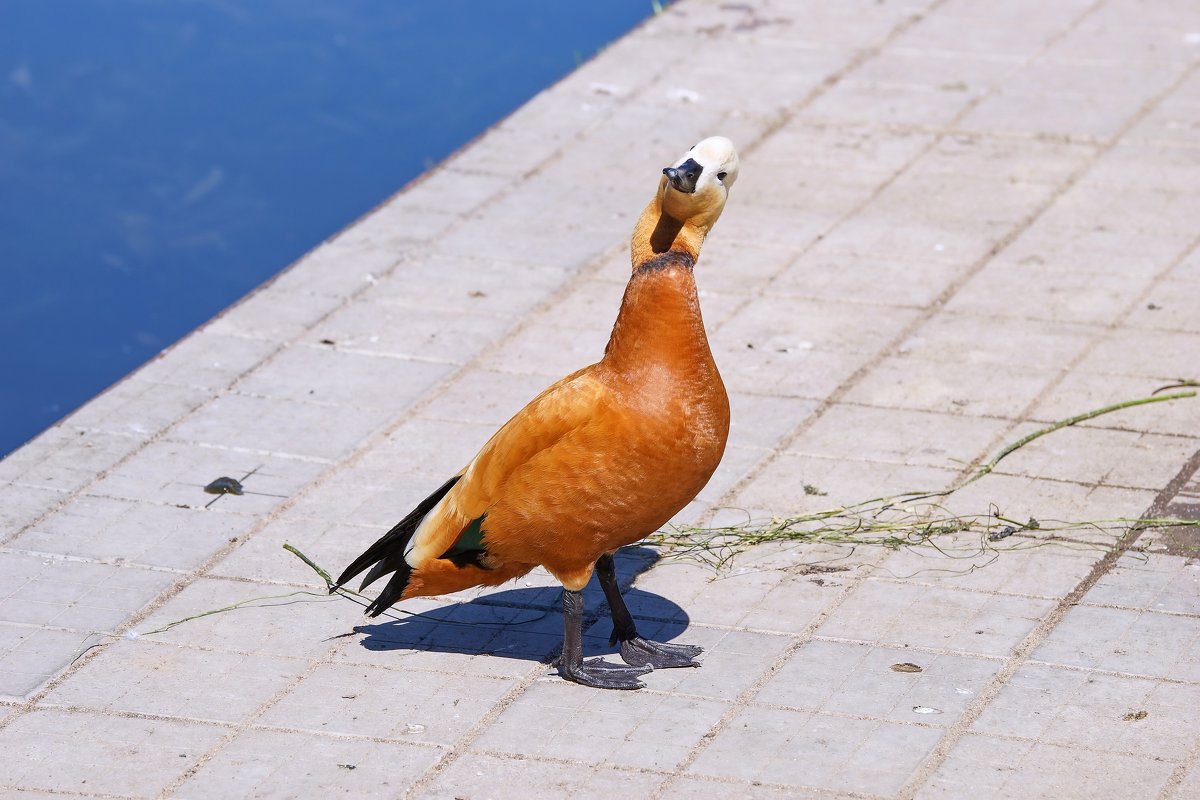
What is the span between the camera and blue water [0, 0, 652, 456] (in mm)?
11750

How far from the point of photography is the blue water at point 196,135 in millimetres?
11750

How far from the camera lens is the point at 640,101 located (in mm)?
11164

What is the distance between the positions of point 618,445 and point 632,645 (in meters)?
0.81

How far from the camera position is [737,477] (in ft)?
22.7

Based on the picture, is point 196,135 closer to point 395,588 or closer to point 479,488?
point 395,588

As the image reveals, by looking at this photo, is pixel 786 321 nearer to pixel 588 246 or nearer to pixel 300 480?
pixel 588 246

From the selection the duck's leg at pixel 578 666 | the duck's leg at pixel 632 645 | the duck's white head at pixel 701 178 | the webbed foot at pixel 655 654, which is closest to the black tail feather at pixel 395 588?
the duck's leg at pixel 578 666

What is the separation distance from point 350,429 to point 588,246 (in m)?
2.23

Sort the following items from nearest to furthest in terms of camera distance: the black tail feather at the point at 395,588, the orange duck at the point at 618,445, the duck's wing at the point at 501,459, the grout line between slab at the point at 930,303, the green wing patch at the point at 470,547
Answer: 1. the orange duck at the point at 618,445
2. the duck's wing at the point at 501,459
3. the green wing patch at the point at 470,547
4. the black tail feather at the point at 395,588
5. the grout line between slab at the point at 930,303

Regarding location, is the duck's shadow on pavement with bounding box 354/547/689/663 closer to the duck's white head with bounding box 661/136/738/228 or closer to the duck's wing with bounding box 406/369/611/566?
the duck's wing with bounding box 406/369/611/566

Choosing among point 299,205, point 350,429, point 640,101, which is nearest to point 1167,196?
point 640,101

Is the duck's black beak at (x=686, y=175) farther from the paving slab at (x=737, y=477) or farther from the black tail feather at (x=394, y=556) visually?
the paving slab at (x=737, y=477)

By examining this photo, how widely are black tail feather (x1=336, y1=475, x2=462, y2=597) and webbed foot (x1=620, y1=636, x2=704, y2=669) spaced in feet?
2.42

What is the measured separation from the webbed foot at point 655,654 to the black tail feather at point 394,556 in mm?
739
